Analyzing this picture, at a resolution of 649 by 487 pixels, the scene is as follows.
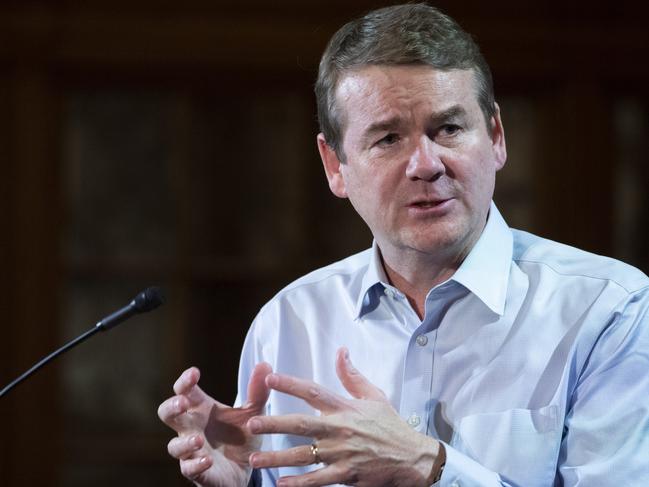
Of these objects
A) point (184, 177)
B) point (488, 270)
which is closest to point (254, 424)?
point (488, 270)

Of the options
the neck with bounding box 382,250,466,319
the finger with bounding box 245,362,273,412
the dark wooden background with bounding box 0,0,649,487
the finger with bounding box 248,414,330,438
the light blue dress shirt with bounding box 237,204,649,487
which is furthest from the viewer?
the dark wooden background with bounding box 0,0,649,487

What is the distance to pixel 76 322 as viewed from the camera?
131 inches

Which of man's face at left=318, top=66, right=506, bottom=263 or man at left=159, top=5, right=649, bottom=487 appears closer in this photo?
man at left=159, top=5, right=649, bottom=487

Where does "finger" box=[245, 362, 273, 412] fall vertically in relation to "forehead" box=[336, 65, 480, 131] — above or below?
below

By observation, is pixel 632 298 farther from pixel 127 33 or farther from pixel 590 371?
pixel 127 33

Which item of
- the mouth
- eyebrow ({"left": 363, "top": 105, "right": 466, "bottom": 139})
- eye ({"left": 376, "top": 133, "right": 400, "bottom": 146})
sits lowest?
the mouth

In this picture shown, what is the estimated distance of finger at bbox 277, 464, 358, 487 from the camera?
1419 millimetres

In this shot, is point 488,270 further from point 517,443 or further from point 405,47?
point 405,47

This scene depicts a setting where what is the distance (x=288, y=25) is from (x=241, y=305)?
969mm

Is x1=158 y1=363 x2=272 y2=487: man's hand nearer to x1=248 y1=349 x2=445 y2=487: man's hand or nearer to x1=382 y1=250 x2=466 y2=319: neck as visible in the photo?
x1=248 y1=349 x2=445 y2=487: man's hand

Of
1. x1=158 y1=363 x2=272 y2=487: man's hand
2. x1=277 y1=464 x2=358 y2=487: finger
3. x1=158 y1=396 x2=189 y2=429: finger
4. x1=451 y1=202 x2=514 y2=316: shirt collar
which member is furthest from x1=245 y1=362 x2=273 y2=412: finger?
x1=451 y1=202 x2=514 y2=316: shirt collar

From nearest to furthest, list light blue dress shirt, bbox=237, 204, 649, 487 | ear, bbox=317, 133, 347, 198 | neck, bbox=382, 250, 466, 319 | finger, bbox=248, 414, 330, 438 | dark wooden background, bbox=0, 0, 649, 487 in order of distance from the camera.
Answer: finger, bbox=248, 414, 330, 438 → light blue dress shirt, bbox=237, 204, 649, 487 → neck, bbox=382, 250, 466, 319 → ear, bbox=317, 133, 347, 198 → dark wooden background, bbox=0, 0, 649, 487

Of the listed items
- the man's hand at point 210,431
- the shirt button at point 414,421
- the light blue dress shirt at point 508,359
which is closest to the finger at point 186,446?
the man's hand at point 210,431

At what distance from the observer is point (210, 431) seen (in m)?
1.68
